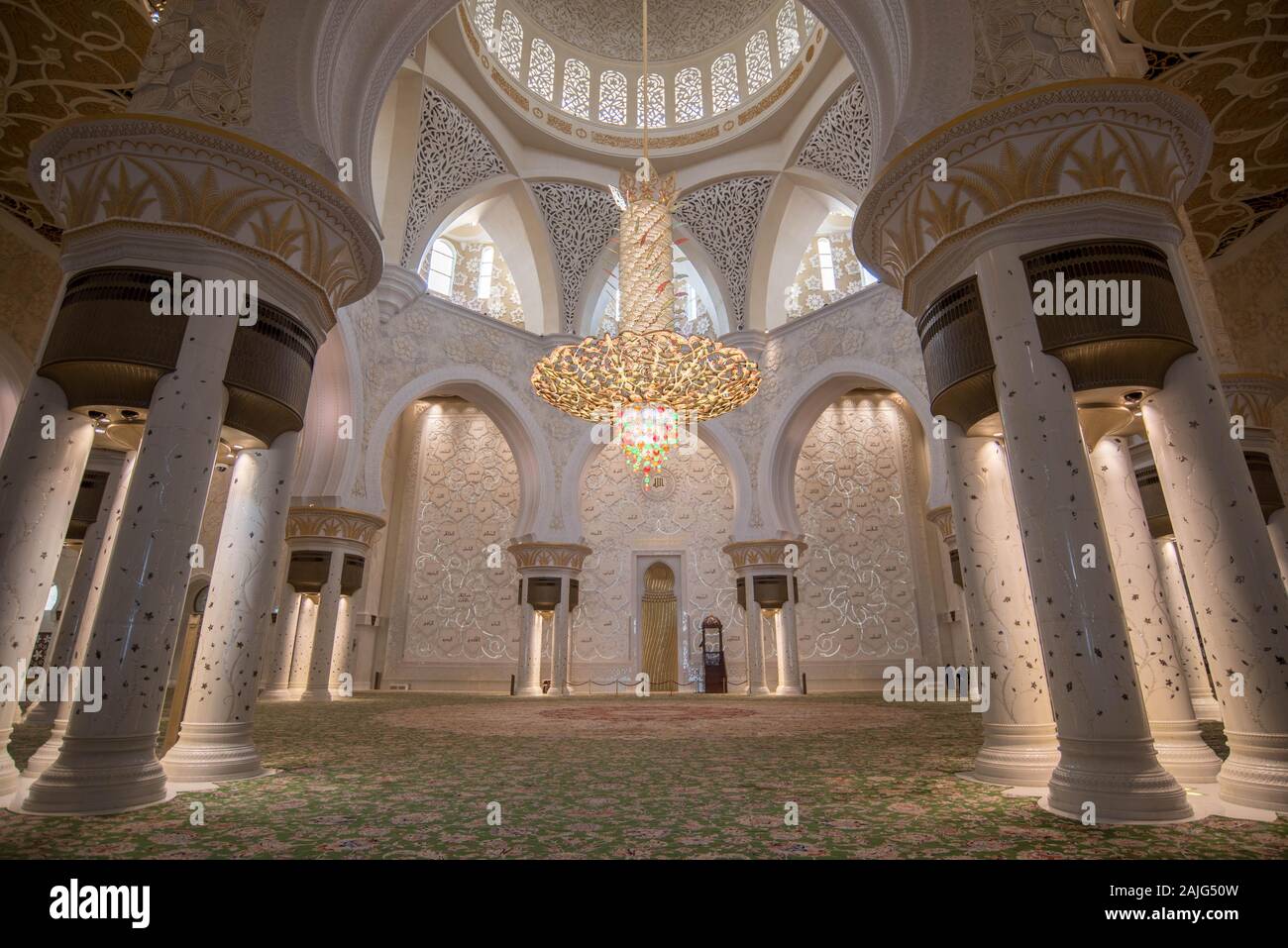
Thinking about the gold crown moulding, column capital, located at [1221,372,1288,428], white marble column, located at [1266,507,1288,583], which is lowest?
white marble column, located at [1266,507,1288,583]

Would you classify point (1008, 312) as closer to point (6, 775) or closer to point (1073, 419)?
point (1073, 419)

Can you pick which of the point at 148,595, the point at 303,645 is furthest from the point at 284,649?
the point at 148,595

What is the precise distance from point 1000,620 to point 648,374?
5093 millimetres

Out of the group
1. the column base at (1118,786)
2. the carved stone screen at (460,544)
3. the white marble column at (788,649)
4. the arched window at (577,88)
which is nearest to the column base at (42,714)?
the column base at (1118,786)

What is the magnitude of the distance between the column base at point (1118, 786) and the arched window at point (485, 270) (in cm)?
1221

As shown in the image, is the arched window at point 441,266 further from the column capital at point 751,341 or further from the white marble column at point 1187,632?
the white marble column at point 1187,632

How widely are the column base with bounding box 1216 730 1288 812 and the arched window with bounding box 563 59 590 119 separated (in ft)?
39.0

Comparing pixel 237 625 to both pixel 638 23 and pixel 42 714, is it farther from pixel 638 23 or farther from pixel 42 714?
pixel 638 23

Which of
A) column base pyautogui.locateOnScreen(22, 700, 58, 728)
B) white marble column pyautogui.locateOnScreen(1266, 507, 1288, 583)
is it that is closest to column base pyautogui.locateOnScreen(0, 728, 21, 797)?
column base pyautogui.locateOnScreen(22, 700, 58, 728)

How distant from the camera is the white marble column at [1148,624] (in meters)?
2.46

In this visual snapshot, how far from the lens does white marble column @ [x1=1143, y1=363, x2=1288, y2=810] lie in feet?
6.36

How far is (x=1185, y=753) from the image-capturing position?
8.05 ft

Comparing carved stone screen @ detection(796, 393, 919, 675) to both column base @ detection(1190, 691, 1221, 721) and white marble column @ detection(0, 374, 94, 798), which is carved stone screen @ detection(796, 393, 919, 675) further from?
white marble column @ detection(0, 374, 94, 798)
